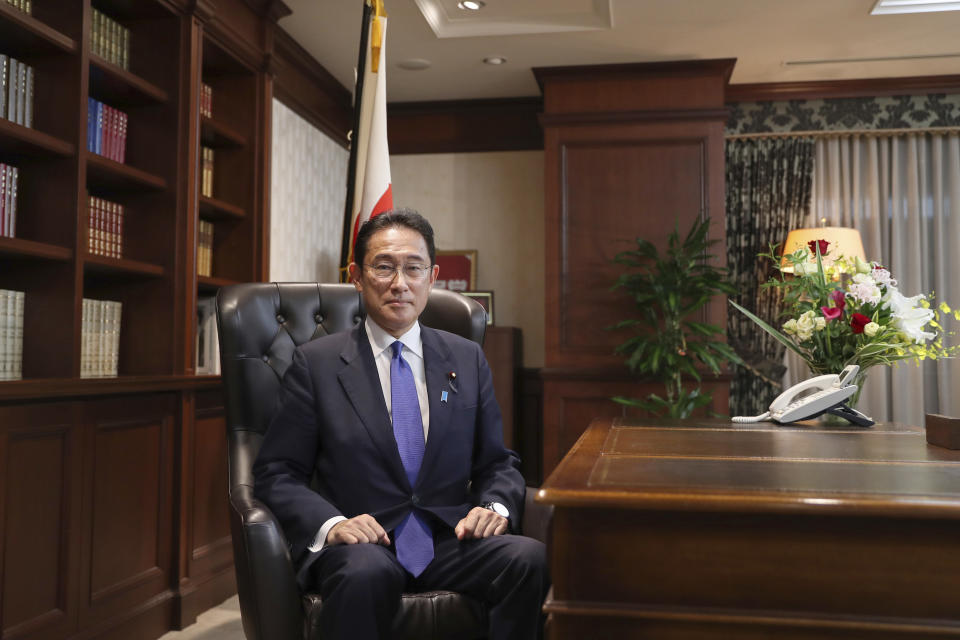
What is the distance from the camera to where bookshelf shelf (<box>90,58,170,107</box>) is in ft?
9.19

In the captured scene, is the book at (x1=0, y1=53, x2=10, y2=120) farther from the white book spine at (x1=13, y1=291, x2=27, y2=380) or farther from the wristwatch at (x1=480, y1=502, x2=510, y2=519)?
the wristwatch at (x1=480, y1=502, x2=510, y2=519)

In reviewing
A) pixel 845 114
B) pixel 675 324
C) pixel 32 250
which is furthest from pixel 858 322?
pixel 845 114

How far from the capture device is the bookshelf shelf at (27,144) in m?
2.32

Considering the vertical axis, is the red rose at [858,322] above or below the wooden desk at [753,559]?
above

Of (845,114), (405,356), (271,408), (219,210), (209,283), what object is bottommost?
(271,408)

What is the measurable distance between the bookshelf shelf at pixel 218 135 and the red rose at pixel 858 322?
2.62 m

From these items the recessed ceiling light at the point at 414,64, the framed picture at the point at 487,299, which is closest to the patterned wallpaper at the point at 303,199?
the recessed ceiling light at the point at 414,64

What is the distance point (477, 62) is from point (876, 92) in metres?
2.55

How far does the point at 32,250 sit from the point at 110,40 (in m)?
1.05

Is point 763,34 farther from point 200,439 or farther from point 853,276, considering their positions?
point 200,439

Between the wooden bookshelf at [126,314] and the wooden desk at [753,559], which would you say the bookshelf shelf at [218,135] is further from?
the wooden desk at [753,559]

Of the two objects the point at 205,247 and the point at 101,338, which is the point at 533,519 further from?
the point at 205,247

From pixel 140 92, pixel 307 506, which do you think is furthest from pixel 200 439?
pixel 307 506

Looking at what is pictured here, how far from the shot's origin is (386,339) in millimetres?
1913
